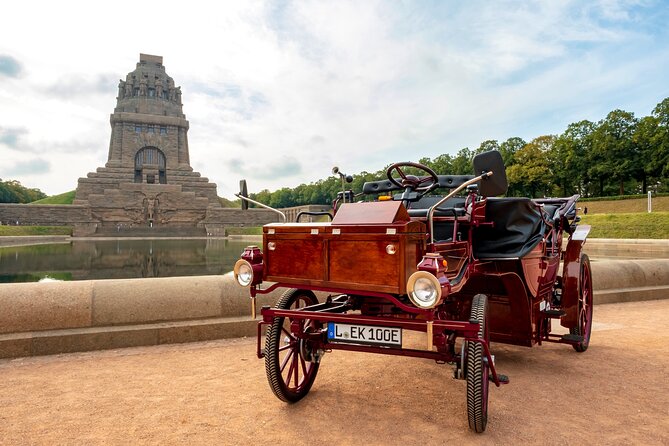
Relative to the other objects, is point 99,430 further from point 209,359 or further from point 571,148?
point 571,148

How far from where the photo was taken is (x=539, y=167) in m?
59.1

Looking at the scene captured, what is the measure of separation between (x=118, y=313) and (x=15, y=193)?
11131 centimetres

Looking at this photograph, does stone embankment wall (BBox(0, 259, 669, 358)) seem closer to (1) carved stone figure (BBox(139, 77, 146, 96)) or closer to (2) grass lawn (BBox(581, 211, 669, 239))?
(2) grass lawn (BBox(581, 211, 669, 239))

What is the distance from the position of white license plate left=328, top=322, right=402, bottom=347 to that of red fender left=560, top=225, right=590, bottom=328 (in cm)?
291

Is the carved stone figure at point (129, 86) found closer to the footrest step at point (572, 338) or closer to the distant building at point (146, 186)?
the distant building at point (146, 186)

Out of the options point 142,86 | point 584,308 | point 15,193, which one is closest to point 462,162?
point 142,86

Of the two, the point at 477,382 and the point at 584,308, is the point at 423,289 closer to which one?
the point at 477,382

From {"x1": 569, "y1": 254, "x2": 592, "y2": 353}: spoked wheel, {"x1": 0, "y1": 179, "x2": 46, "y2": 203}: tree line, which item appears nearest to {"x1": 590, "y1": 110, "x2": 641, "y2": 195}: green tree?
{"x1": 569, "y1": 254, "x2": 592, "y2": 353}: spoked wheel

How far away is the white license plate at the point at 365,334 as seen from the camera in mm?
3443

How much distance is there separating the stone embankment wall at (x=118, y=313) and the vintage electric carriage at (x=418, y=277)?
4.88 ft

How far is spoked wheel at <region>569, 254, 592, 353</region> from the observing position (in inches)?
218

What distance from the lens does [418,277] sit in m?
2.94

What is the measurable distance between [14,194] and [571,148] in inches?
4156

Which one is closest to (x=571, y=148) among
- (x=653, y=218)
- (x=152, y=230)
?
(x=653, y=218)
